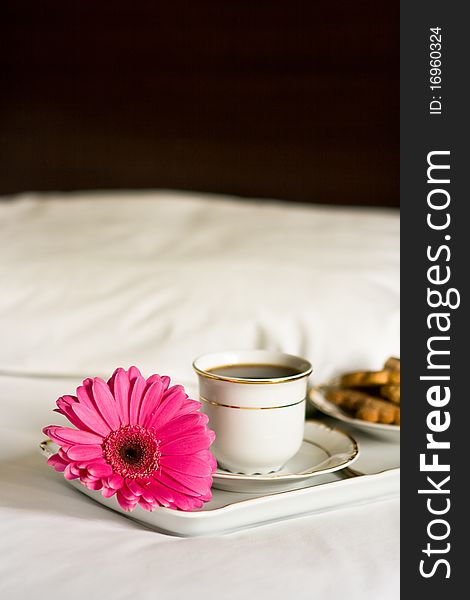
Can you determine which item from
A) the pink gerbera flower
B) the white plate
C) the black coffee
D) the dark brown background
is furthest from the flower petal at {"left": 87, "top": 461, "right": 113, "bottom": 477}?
the dark brown background

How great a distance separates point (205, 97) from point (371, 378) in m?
1.06

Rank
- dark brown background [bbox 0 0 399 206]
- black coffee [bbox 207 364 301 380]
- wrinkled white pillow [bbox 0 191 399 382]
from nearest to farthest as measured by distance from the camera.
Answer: black coffee [bbox 207 364 301 380] < wrinkled white pillow [bbox 0 191 399 382] < dark brown background [bbox 0 0 399 206]

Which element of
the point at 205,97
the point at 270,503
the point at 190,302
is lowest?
the point at 270,503

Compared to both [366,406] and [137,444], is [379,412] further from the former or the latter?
[137,444]

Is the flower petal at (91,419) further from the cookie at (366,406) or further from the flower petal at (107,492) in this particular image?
the cookie at (366,406)

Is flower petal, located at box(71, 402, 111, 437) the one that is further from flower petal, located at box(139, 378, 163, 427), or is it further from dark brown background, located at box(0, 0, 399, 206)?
dark brown background, located at box(0, 0, 399, 206)

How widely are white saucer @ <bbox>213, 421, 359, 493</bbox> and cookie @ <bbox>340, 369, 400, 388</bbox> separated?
0.20 feet

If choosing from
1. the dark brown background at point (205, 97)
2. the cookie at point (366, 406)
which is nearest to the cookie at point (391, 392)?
the cookie at point (366, 406)

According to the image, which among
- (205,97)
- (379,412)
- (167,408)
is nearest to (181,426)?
(167,408)

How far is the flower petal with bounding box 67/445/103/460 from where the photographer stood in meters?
0.43

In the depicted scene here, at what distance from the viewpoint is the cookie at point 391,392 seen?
601 millimetres

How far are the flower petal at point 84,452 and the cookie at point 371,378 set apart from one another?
0.84 ft

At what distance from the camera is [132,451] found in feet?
1.45

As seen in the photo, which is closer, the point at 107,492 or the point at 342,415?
the point at 107,492
